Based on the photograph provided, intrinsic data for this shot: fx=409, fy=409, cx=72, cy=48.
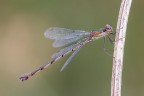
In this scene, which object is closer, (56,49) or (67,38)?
(67,38)

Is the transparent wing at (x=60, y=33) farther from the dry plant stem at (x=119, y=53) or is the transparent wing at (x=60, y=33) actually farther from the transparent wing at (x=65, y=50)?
the dry plant stem at (x=119, y=53)

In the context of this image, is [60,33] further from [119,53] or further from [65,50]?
[119,53]

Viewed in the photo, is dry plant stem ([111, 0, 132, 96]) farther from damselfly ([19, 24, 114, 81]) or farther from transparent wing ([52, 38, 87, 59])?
transparent wing ([52, 38, 87, 59])

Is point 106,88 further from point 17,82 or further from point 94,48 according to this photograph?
point 17,82

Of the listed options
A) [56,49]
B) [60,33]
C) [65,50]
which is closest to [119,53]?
[65,50]

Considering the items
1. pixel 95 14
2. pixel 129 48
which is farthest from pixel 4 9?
pixel 129 48

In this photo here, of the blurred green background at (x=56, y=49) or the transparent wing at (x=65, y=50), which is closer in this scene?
the transparent wing at (x=65, y=50)

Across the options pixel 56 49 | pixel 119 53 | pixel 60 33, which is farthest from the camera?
pixel 56 49

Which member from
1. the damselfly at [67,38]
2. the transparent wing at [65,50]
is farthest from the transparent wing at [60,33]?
the transparent wing at [65,50]

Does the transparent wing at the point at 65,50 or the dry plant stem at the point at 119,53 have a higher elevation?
the transparent wing at the point at 65,50
